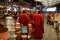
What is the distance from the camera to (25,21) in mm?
9828

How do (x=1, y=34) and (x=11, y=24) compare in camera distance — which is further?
(x=11, y=24)

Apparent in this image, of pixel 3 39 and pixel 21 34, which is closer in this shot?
pixel 3 39

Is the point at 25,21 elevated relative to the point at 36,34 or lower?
elevated

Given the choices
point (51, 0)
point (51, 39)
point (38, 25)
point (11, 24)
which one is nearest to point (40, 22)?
point (38, 25)

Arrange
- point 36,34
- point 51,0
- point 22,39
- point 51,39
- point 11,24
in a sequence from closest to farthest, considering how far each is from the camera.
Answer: point 11,24
point 22,39
point 36,34
point 51,39
point 51,0

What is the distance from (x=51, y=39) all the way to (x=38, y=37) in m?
1.18

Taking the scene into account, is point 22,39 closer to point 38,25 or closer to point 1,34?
point 38,25

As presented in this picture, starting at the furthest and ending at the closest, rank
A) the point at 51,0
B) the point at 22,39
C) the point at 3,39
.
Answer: the point at 51,0 → the point at 22,39 → the point at 3,39

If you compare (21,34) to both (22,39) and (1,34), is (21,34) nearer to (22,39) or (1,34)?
(22,39)

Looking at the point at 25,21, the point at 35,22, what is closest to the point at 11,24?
the point at 25,21

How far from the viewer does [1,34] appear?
389 centimetres

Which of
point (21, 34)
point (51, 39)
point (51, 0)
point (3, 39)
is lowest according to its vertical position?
point (51, 39)

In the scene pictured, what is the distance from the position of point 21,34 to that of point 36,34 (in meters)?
1.93

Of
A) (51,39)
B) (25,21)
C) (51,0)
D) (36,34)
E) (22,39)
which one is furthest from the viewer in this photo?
(51,0)
